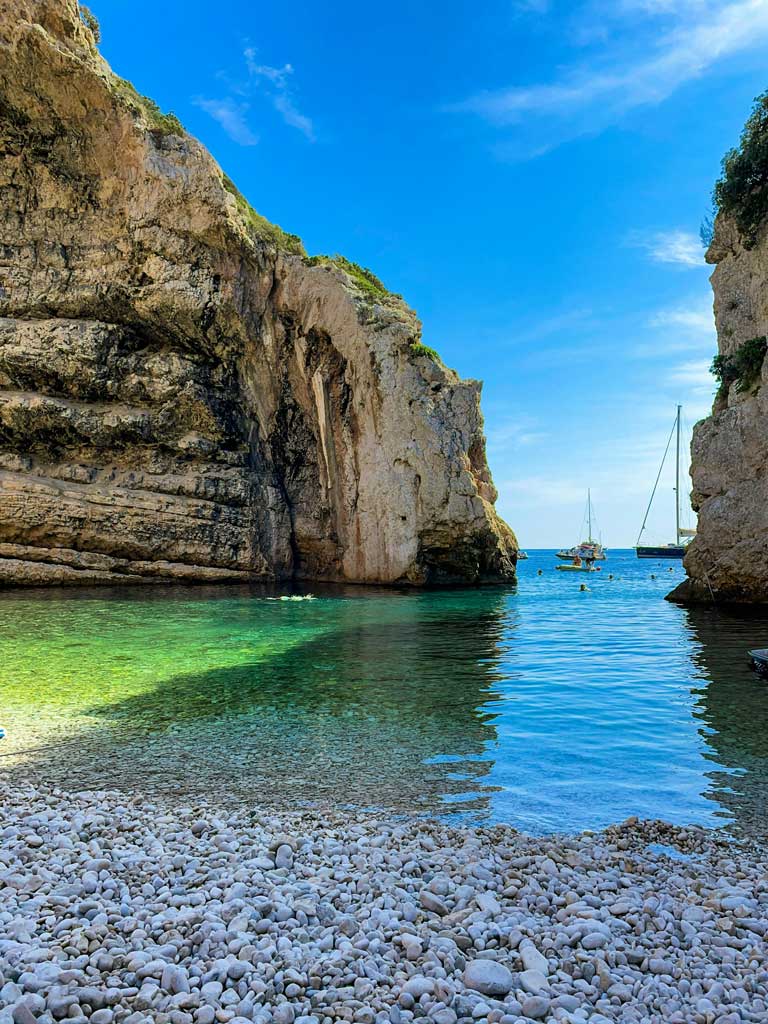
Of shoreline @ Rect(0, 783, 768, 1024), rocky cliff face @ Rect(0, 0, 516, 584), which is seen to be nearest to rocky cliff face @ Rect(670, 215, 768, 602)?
rocky cliff face @ Rect(0, 0, 516, 584)

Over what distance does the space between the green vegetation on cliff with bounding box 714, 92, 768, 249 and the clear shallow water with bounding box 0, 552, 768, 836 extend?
1581 centimetres

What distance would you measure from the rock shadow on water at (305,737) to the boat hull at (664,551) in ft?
279

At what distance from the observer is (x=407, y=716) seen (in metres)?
10.1

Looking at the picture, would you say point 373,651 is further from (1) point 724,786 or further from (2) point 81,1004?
(2) point 81,1004

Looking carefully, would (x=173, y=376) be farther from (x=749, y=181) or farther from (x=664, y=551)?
(x=664, y=551)

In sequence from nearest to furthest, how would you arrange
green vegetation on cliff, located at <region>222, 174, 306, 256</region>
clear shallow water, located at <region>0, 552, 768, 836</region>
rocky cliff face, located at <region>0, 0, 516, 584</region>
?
clear shallow water, located at <region>0, 552, 768, 836</region>
rocky cliff face, located at <region>0, 0, 516, 584</region>
green vegetation on cliff, located at <region>222, 174, 306, 256</region>

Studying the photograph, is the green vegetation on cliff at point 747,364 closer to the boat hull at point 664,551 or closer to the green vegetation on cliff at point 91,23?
the green vegetation on cliff at point 91,23

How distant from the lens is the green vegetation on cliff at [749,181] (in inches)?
952

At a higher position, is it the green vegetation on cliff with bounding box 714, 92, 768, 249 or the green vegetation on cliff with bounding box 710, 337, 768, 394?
the green vegetation on cliff with bounding box 714, 92, 768, 249

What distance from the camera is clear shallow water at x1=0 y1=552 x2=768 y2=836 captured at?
6.92 meters

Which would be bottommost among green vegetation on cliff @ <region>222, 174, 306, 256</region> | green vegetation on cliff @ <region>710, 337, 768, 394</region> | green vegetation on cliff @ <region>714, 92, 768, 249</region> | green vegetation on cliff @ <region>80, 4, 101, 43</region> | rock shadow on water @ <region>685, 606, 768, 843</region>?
rock shadow on water @ <region>685, 606, 768, 843</region>

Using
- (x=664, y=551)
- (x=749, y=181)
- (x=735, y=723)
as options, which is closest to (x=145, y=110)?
(x=749, y=181)

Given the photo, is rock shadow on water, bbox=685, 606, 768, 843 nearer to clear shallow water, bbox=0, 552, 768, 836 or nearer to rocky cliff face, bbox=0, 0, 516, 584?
clear shallow water, bbox=0, 552, 768, 836

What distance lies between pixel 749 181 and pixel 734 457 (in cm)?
1059
